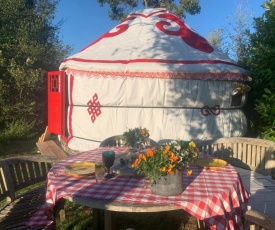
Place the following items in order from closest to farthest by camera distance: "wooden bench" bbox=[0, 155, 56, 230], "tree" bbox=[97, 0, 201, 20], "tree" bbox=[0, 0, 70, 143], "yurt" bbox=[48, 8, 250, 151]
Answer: "wooden bench" bbox=[0, 155, 56, 230]
"yurt" bbox=[48, 8, 250, 151]
"tree" bbox=[0, 0, 70, 143]
"tree" bbox=[97, 0, 201, 20]

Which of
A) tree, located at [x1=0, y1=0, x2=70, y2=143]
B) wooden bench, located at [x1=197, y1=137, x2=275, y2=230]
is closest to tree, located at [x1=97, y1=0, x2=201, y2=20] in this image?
tree, located at [x1=0, y1=0, x2=70, y2=143]

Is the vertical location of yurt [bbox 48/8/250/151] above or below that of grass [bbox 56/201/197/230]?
above

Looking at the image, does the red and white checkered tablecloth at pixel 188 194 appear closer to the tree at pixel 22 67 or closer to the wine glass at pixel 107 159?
the wine glass at pixel 107 159

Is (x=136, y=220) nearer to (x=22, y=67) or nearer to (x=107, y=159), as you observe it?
(x=107, y=159)

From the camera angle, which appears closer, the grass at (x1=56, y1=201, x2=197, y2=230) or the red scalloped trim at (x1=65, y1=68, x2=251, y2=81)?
the grass at (x1=56, y1=201, x2=197, y2=230)

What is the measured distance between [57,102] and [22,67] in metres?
2.85

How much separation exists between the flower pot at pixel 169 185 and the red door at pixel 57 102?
6.12m

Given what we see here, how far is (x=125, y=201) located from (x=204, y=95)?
542 cm

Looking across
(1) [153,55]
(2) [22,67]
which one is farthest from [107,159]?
(2) [22,67]

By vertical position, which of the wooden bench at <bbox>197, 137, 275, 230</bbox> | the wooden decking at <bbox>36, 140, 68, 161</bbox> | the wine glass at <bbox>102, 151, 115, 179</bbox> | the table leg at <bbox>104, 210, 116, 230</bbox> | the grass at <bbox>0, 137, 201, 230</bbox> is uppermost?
the wine glass at <bbox>102, 151, 115, 179</bbox>

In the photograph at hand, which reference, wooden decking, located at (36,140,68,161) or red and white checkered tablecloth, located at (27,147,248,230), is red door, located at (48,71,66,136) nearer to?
wooden decking, located at (36,140,68,161)

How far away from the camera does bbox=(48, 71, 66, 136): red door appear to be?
7758 millimetres

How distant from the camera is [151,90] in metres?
6.74

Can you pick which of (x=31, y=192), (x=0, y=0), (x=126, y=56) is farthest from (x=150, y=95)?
(x=0, y=0)
